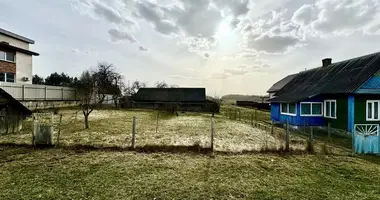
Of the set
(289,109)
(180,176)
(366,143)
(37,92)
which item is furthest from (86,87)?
(366,143)

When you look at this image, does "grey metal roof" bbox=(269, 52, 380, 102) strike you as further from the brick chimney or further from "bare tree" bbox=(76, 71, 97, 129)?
"bare tree" bbox=(76, 71, 97, 129)

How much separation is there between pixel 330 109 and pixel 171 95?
958 inches

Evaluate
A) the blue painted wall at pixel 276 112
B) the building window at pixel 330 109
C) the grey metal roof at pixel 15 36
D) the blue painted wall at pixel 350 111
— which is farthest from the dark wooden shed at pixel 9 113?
the blue painted wall at pixel 276 112

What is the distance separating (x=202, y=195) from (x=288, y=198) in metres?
1.85

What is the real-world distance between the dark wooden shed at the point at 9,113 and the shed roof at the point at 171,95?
22.7m

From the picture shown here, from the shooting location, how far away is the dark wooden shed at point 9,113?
10266 mm

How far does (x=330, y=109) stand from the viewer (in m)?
15.5

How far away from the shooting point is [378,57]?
1455 centimetres

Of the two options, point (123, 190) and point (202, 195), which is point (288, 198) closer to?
point (202, 195)

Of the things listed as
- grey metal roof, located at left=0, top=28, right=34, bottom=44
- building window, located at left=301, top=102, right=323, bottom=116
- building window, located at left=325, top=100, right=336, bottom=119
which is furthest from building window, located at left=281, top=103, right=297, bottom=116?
grey metal roof, located at left=0, top=28, right=34, bottom=44

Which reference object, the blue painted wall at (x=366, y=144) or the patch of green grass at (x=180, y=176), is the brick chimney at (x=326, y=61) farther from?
the patch of green grass at (x=180, y=176)

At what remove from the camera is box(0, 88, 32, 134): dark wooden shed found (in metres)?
10.3

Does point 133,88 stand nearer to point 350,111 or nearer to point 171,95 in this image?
point 171,95

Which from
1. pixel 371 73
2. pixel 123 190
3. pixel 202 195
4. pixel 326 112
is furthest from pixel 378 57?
pixel 123 190
